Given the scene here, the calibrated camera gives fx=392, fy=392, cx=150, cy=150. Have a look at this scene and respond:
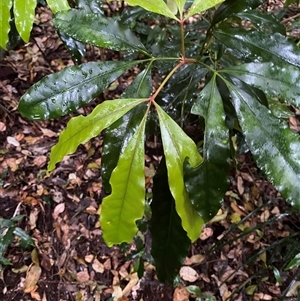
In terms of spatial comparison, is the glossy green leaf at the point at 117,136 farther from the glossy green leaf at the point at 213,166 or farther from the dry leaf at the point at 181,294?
the dry leaf at the point at 181,294

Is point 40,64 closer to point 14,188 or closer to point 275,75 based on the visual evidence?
point 14,188

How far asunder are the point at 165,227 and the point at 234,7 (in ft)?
1.36

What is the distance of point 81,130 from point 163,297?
3.49 ft

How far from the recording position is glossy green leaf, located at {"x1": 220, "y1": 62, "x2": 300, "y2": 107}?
0.60 m

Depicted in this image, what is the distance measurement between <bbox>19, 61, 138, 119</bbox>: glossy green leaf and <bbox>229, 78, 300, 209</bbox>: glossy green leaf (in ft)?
0.74

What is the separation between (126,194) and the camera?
531 mm

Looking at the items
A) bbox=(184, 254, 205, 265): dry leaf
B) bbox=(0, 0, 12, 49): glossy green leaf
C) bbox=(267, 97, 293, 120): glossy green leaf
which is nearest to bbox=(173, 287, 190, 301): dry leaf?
bbox=(184, 254, 205, 265): dry leaf

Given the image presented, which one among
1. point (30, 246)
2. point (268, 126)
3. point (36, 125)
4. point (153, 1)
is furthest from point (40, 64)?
point (268, 126)

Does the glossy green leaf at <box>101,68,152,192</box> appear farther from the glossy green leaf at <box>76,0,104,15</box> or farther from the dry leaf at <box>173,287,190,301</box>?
the dry leaf at <box>173,287,190,301</box>

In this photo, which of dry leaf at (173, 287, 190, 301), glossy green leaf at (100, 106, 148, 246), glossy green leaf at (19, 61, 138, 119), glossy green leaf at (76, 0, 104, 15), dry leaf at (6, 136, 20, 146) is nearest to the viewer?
glossy green leaf at (100, 106, 148, 246)

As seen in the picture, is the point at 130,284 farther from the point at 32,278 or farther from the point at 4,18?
the point at 4,18

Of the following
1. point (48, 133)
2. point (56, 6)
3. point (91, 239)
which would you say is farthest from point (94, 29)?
point (48, 133)

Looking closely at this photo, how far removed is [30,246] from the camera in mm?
1501

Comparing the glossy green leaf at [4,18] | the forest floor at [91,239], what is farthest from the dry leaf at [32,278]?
the glossy green leaf at [4,18]
